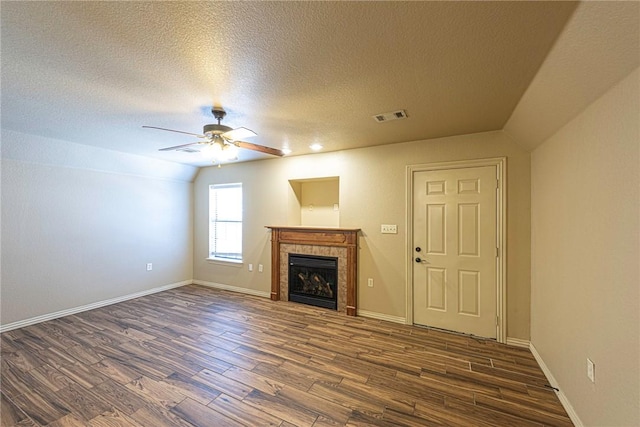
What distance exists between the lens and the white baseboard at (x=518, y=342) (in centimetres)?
289

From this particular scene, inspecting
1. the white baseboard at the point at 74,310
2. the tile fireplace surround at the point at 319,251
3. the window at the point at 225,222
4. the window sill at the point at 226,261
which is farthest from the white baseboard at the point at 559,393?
the white baseboard at the point at 74,310

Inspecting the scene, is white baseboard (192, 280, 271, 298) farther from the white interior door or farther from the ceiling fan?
the ceiling fan

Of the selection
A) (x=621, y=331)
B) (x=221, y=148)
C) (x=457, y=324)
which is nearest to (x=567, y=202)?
(x=621, y=331)

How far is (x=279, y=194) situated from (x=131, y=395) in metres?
3.23

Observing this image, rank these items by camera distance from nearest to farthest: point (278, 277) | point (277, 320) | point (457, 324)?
1. point (457, 324)
2. point (277, 320)
3. point (278, 277)

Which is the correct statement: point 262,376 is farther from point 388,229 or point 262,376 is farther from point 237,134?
point 388,229

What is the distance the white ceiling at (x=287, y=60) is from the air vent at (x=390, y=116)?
0.07 meters

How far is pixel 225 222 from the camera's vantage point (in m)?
5.32

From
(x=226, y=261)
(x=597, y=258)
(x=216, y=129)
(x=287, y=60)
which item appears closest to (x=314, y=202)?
(x=226, y=261)

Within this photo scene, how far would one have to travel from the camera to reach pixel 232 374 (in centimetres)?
238

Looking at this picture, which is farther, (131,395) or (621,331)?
(131,395)

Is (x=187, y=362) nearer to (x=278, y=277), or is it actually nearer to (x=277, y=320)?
(x=277, y=320)

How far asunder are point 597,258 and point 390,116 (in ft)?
6.40

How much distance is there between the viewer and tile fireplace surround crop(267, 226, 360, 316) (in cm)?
388
